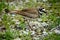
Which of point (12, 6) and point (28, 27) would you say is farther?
point (12, 6)

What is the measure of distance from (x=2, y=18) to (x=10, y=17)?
0.56ft

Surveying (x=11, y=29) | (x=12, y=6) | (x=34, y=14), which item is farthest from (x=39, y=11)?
(x=11, y=29)

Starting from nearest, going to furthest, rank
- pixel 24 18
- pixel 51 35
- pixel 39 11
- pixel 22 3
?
pixel 51 35, pixel 24 18, pixel 39 11, pixel 22 3

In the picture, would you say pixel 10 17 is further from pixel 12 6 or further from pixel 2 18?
pixel 12 6

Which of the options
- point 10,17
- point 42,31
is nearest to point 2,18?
point 10,17

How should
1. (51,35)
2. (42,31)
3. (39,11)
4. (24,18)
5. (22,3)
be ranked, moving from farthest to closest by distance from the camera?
(22,3)
(39,11)
(24,18)
(42,31)
(51,35)

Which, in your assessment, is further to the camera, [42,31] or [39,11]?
[39,11]

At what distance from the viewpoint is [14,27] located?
5207 mm

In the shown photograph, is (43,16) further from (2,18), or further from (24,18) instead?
(2,18)

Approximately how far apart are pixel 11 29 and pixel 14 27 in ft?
0.62

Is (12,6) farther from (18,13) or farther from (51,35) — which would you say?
(51,35)

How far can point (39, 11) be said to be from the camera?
235 inches

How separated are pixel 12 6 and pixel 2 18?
728 millimetres

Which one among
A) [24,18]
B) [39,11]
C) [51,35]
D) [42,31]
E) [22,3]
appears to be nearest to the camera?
[51,35]
